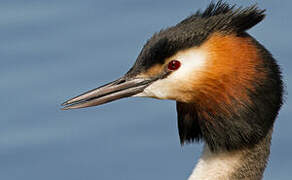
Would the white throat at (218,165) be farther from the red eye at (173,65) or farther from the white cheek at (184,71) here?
the red eye at (173,65)

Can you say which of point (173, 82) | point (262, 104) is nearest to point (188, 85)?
point (173, 82)

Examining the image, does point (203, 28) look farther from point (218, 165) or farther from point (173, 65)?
point (218, 165)

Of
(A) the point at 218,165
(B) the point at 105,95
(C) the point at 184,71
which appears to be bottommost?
(A) the point at 218,165

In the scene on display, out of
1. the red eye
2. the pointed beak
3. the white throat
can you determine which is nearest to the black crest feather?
the red eye

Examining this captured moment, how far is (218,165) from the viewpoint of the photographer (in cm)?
721

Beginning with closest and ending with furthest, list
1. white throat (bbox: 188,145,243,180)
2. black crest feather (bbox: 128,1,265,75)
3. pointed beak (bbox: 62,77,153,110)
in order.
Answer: black crest feather (bbox: 128,1,265,75) < white throat (bbox: 188,145,243,180) < pointed beak (bbox: 62,77,153,110)

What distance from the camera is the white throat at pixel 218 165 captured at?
23.5ft

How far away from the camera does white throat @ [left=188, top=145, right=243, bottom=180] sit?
718 centimetres

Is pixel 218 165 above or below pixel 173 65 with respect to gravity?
below

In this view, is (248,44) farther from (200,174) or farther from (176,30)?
(200,174)

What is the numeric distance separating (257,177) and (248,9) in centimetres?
133

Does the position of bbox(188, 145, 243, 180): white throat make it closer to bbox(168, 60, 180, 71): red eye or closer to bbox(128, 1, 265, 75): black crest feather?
bbox(168, 60, 180, 71): red eye

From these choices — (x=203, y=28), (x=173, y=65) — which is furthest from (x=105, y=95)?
(x=203, y=28)

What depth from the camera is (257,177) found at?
7.39 m
